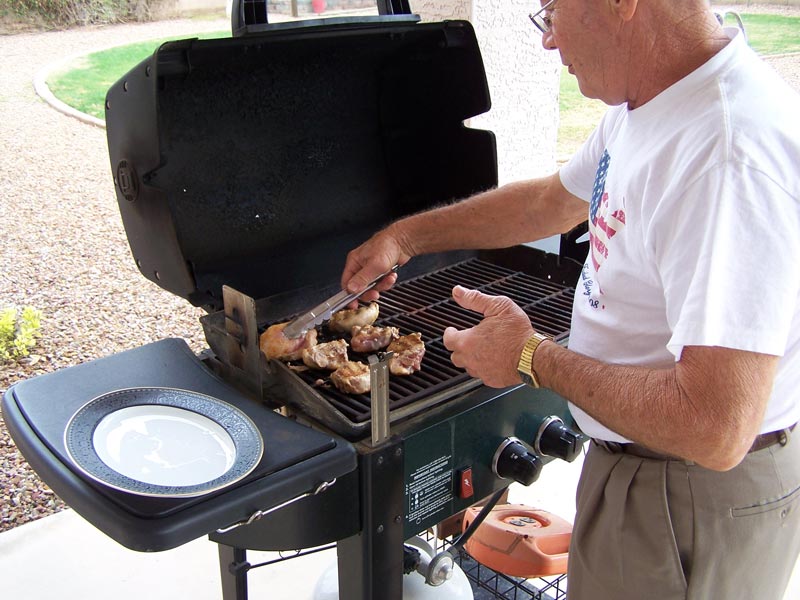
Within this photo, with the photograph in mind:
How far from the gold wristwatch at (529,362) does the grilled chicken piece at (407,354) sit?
320 millimetres

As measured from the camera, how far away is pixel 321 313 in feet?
5.61

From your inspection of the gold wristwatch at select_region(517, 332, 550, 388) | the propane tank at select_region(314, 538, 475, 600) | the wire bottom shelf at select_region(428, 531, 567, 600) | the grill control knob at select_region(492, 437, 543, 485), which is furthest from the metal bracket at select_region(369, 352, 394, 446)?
the wire bottom shelf at select_region(428, 531, 567, 600)

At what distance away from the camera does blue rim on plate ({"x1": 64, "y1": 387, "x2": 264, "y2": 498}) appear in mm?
1071

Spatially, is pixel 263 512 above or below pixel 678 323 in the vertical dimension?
below

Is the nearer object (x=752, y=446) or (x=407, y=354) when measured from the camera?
(x=752, y=446)

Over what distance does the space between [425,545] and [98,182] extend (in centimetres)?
318

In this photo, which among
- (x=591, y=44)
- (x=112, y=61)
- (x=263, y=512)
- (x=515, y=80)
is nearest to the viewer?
(x=263, y=512)

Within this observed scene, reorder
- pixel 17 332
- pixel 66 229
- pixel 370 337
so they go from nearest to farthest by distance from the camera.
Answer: pixel 370 337 → pixel 17 332 → pixel 66 229

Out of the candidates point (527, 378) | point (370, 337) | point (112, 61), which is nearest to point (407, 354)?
point (370, 337)

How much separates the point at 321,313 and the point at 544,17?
2.56ft

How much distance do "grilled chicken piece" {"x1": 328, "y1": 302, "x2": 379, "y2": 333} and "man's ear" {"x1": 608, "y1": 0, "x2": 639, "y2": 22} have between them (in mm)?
915

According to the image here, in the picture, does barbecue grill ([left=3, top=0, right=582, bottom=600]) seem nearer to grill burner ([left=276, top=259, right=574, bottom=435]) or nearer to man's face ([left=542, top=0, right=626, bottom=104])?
grill burner ([left=276, top=259, right=574, bottom=435])

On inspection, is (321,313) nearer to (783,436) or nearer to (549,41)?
(549,41)

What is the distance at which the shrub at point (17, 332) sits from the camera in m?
3.42
